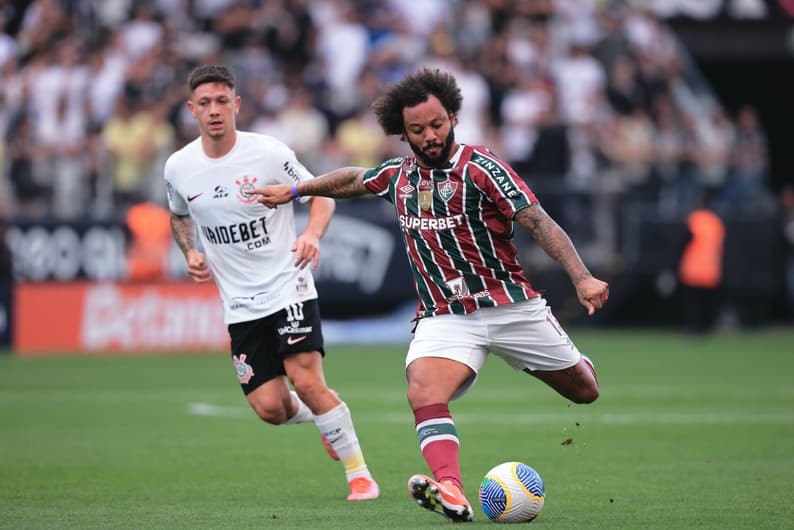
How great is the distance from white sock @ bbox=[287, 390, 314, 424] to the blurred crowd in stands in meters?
11.2

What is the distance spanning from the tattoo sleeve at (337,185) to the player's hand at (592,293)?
4.81 ft

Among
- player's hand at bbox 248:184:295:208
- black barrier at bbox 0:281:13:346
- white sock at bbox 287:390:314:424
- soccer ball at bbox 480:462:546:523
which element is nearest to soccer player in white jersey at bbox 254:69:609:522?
soccer ball at bbox 480:462:546:523

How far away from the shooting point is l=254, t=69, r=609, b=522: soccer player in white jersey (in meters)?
6.93

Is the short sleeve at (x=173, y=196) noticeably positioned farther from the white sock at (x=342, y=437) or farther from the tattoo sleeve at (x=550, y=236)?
the tattoo sleeve at (x=550, y=236)

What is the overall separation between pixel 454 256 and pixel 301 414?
2141mm

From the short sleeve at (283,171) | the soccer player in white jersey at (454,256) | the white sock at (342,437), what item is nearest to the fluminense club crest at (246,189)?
the short sleeve at (283,171)

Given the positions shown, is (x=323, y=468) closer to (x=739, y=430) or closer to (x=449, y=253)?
(x=449, y=253)

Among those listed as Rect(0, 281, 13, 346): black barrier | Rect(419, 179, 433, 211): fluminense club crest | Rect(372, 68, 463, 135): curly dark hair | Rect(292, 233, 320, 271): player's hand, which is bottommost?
Rect(0, 281, 13, 346): black barrier

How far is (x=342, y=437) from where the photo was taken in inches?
324

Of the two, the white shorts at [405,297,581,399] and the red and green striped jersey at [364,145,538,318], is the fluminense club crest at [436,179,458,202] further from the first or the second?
the white shorts at [405,297,581,399]

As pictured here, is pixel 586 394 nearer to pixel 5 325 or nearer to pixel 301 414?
pixel 301 414

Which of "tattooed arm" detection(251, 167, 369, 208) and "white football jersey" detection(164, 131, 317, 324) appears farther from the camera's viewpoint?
"white football jersey" detection(164, 131, 317, 324)

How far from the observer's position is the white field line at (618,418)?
39.2ft

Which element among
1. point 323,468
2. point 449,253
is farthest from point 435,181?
point 323,468
